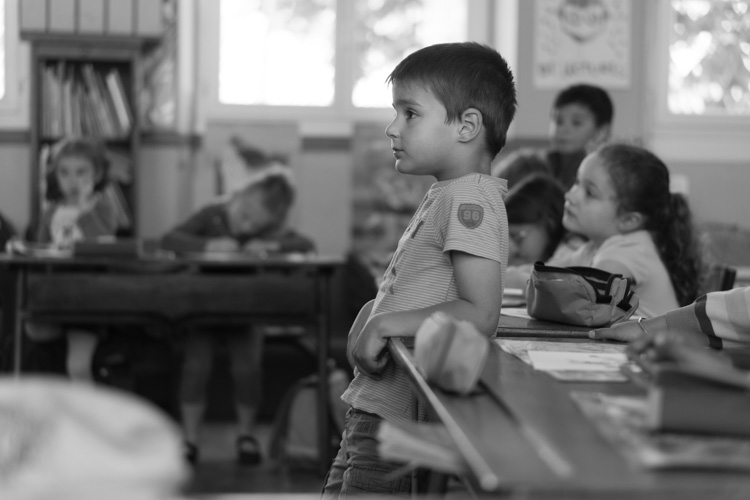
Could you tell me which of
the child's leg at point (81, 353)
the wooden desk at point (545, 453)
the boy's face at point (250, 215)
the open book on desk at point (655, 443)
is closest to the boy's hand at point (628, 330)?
the wooden desk at point (545, 453)

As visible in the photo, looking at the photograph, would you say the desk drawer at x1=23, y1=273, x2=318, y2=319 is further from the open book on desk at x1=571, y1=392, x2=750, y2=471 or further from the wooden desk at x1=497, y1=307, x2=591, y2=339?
the open book on desk at x1=571, y1=392, x2=750, y2=471

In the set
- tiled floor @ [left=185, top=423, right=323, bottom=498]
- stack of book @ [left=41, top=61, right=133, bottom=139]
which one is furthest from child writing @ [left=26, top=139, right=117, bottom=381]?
tiled floor @ [left=185, top=423, right=323, bottom=498]

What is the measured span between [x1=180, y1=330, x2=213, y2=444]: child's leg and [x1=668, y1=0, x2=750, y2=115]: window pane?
2.75 m

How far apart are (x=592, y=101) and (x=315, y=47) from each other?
6.15ft

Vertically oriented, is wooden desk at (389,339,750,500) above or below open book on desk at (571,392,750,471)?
below

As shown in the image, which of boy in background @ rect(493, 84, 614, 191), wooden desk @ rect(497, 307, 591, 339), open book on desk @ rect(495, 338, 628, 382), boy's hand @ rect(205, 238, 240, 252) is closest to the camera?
open book on desk @ rect(495, 338, 628, 382)

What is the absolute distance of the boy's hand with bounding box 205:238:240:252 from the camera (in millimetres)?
4066

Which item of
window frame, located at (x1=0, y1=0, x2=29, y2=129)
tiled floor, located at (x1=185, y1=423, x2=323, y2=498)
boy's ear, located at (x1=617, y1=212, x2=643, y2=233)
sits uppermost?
window frame, located at (x1=0, y1=0, x2=29, y2=129)

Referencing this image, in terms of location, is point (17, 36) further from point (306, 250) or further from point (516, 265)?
point (516, 265)

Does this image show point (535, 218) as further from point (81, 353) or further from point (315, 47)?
point (315, 47)

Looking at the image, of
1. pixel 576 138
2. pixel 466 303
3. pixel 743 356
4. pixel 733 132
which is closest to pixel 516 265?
pixel 576 138

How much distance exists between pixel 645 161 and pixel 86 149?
2.75 m

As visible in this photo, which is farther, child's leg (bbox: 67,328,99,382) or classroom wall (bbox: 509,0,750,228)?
classroom wall (bbox: 509,0,750,228)

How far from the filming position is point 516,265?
2771 millimetres
